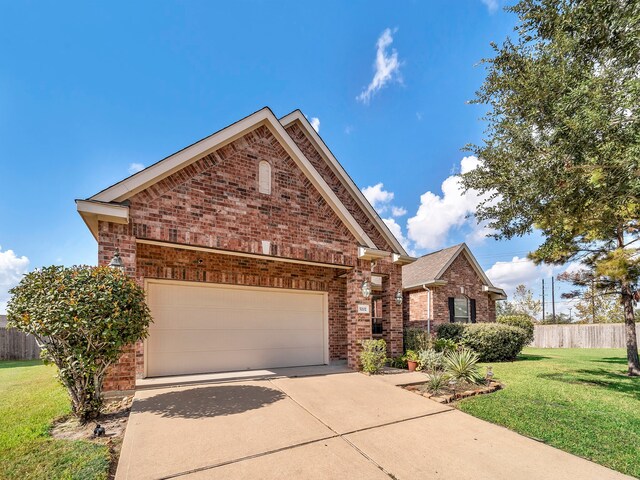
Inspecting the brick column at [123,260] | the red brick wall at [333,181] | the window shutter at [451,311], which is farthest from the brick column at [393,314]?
the brick column at [123,260]

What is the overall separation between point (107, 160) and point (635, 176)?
11.9 metres

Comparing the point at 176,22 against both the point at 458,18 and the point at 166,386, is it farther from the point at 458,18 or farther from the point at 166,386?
the point at 166,386

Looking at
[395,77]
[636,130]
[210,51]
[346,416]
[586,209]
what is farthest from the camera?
[395,77]

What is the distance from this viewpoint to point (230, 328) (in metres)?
9.17

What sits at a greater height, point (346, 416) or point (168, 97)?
point (168, 97)

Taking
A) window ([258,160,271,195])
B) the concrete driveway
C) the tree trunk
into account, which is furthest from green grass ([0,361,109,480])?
the tree trunk

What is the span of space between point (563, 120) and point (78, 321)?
343 inches

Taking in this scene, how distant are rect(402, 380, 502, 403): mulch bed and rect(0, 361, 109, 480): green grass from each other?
5.92m

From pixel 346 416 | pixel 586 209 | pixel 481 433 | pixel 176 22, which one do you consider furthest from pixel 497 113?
pixel 176 22

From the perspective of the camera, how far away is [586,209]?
6.95 meters

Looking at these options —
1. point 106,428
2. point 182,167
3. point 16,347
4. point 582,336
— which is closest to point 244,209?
point 182,167

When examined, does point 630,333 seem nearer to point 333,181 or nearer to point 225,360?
point 333,181

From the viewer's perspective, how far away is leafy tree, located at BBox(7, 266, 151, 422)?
4.84 metres

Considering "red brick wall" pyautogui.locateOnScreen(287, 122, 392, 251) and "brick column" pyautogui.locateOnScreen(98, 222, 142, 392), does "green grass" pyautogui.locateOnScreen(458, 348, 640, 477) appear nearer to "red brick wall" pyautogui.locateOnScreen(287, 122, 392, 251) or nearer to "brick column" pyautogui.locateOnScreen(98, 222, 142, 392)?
"red brick wall" pyautogui.locateOnScreen(287, 122, 392, 251)
